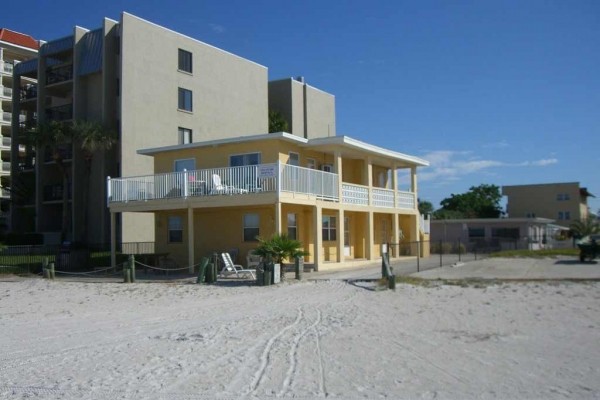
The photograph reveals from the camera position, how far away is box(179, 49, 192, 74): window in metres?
40.6

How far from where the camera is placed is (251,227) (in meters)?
25.9

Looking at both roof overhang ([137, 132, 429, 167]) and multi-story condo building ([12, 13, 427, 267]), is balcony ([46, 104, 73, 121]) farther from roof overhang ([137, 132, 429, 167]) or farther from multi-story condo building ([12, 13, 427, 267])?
roof overhang ([137, 132, 429, 167])

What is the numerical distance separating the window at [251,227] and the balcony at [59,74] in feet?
80.5

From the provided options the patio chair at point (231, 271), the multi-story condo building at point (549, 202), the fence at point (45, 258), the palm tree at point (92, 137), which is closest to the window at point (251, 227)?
the patio chair at point (231, 271)

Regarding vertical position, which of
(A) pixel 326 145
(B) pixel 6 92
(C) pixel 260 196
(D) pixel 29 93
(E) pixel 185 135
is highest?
(B) pixel 6 92

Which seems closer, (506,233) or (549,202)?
(506,233)

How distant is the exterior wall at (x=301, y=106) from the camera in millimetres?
51062

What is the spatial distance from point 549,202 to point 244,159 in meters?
54.6

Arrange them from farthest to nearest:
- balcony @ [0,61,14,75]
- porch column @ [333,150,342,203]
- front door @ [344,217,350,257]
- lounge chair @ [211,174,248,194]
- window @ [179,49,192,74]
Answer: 1. balcony @ [0,61,14,75]
2. window @ [179,49,192,74]
3. front door @ [344,217,350,257]
4. porch column @ [333,150,342,203]
5. lounge chair @ [211,174,248,194]

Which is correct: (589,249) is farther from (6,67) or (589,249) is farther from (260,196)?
(6,67)

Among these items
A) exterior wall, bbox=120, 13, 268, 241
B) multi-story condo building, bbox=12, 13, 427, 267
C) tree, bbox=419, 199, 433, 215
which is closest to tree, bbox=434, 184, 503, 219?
tree, bbox=419, 199, 433, 215

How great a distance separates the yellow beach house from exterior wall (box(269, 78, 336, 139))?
2088 centimetres

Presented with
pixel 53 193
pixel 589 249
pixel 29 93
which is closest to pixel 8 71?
pixel 29 93

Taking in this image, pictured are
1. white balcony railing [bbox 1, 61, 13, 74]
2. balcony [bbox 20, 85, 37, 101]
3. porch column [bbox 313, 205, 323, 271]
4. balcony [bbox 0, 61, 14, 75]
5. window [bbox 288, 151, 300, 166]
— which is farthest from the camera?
white balcony railing [bbox 1, 61, 13, 74]
